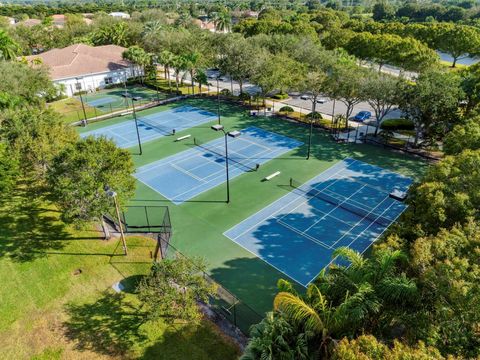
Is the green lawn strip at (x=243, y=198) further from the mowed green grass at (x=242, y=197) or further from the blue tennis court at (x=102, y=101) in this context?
the blue tennis court at (x=102, y=101)

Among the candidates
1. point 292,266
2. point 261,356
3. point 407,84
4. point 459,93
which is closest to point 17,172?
point 292,266

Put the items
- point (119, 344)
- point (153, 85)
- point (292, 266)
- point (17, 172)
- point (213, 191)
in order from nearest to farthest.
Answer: point (119, 344), point (292, 266), point (17, 172), point (213, 191), point (153, 85)

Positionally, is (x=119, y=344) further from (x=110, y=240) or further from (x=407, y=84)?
(x=407, y=84)

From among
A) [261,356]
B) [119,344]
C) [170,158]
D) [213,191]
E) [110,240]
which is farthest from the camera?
[170,158]

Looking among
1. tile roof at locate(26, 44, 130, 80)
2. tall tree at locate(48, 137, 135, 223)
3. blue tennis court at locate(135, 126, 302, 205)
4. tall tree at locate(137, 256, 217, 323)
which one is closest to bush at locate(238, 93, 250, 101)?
blue tennis court at locate(135, 126, 302, 205)

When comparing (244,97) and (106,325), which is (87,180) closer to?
(106,325)

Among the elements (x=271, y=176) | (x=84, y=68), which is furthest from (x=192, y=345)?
(x=84, y=68)
